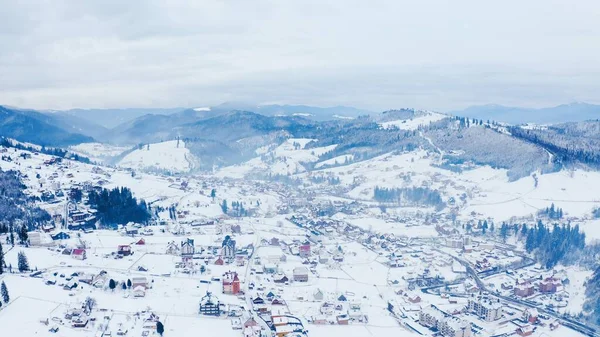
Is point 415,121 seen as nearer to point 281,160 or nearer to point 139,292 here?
point 281,160

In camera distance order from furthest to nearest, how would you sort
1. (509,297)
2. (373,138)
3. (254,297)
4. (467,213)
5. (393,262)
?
(373,138), (467,213), (393,262), (509,297), (254,297)

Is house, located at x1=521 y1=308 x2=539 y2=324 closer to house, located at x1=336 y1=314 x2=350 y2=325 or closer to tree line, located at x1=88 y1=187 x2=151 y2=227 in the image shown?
house, located at x1=336 y1=314 x2=350 y2=325

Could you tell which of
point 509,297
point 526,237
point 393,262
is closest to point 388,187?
point 526,237

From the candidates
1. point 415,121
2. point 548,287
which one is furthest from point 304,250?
point 415,121

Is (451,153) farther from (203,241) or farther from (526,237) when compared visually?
(203,241)

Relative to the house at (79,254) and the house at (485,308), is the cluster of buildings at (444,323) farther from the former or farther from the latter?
the house at (79,254)

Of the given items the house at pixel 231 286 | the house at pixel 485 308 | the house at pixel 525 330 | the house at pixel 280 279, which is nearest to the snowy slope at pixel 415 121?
the house at pixel 280 279

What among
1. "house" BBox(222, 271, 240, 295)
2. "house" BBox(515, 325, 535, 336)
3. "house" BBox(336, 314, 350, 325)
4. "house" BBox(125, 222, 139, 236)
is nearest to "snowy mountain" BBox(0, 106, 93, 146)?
"house" BBox(125, 222, 139, 236)
